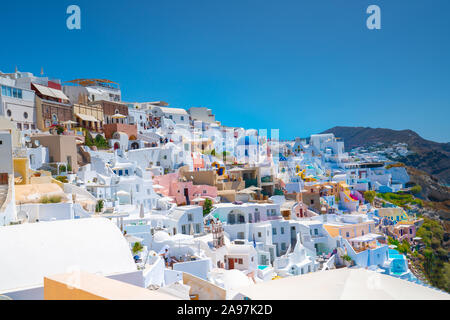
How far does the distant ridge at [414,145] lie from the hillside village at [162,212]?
41.0m

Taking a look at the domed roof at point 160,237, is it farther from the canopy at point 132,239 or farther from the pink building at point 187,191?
the pink building at point 187,191

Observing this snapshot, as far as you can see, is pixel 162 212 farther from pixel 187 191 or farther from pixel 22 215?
pixel 22 215

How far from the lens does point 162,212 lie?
76.1ft

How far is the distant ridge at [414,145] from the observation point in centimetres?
8203

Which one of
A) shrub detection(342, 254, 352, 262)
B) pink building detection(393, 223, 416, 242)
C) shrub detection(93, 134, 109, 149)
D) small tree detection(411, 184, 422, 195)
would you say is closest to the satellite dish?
shrub detection(93, 134, 109, 149)

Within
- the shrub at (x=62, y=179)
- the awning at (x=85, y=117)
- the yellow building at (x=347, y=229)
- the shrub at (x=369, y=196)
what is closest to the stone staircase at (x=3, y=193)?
the shrub at (x=62, y=179)

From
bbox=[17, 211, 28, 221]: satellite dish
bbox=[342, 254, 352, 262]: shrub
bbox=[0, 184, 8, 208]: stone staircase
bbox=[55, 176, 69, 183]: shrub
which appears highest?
bbox=[55, 176, 69, 183]: shrub

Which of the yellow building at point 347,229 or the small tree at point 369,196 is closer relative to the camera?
the yellow building at point 347,229

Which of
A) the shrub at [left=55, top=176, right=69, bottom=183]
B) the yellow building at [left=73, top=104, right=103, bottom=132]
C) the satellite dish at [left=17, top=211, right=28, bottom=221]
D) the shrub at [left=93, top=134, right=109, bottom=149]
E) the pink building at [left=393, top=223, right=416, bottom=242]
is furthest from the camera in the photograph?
the pink building at [left=393, top=223, right=416, bottom=242]

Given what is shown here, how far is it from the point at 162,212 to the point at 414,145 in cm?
9826

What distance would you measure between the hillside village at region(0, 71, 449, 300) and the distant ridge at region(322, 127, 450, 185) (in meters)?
41.0

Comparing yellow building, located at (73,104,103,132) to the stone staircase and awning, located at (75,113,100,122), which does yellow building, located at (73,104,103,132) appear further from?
the stone staircase

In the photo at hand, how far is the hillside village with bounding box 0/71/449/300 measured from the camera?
820cm

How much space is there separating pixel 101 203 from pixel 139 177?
5.80 metres
